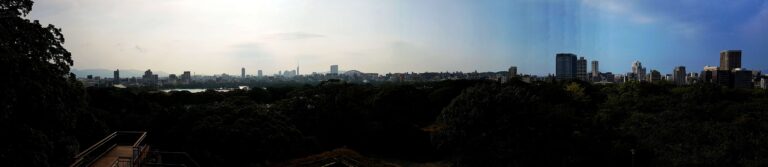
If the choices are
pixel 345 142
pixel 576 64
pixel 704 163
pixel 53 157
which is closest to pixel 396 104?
pixel 345 142

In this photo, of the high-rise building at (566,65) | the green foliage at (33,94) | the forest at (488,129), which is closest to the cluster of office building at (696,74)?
the high-rise building at (566,65)

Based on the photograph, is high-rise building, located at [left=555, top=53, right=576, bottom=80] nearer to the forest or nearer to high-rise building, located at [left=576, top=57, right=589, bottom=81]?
high-rise building, located at [left=576, top=57, right=589, bottom=81]

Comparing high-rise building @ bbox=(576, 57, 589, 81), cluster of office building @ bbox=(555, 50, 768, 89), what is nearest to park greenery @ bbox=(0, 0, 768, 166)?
cluster of office building @ bbox=(555, 50, 768, 89)

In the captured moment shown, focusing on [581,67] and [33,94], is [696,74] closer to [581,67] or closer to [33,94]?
[581,67]

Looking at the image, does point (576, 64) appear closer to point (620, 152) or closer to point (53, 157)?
point (620, 152)

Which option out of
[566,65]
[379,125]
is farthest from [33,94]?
[566,65]

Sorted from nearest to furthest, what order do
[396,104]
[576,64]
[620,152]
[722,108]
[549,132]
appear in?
[549,132], [620,152], [722,108], [396,104], [576,64]

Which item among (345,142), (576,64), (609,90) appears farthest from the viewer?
(576,64)

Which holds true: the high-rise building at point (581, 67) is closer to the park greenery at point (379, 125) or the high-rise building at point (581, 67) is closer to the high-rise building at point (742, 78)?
the high-rise building at point (742, 78)
